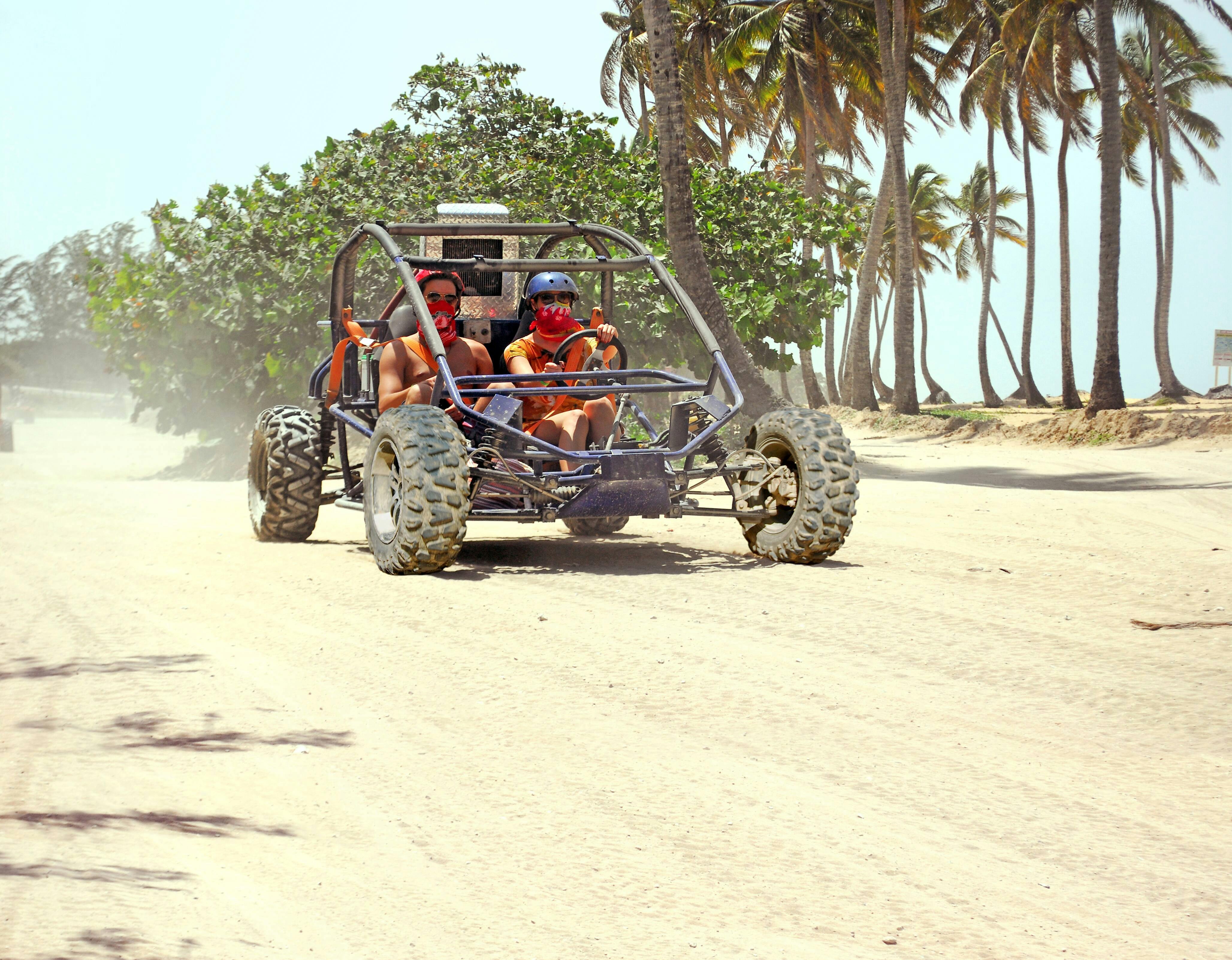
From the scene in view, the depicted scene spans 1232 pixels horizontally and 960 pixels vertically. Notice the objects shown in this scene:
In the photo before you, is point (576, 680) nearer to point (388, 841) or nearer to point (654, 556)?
point (388, 841)

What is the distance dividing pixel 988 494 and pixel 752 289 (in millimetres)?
9819

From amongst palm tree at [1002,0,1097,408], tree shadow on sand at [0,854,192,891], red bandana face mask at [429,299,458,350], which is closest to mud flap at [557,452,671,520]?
red bandana face mask at [429,299,458,350]

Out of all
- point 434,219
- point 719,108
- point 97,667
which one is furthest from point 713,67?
point 97,667

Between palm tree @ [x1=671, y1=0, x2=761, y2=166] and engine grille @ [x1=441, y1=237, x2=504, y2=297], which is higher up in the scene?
palm tree @ [x1=671, y1=0, x2=761, y2=166]

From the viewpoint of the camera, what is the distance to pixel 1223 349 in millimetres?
37781

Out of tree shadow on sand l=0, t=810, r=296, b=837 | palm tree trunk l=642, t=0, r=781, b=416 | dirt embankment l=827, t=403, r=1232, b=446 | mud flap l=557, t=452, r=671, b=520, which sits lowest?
tree shadow on sand l=0, t=810, r=296, b=837

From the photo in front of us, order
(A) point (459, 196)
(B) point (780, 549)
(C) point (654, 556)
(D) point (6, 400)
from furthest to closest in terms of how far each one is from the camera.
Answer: (D) point (6, 400), (A) point (459, 196), (C) point (654, 556), (B) point (780, 549)

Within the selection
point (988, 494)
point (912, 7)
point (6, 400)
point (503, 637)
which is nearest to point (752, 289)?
point (988, 494)

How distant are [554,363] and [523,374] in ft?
1.66

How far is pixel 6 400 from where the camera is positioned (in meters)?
55.8

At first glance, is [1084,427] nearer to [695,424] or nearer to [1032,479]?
[1032,479]

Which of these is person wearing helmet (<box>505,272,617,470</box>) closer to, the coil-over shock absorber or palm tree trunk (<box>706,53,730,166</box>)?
the coil-over shock absorber

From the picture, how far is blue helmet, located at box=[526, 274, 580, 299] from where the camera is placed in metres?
8.27

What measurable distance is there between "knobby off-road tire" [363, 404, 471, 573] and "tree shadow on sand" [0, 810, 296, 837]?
10.8ft
